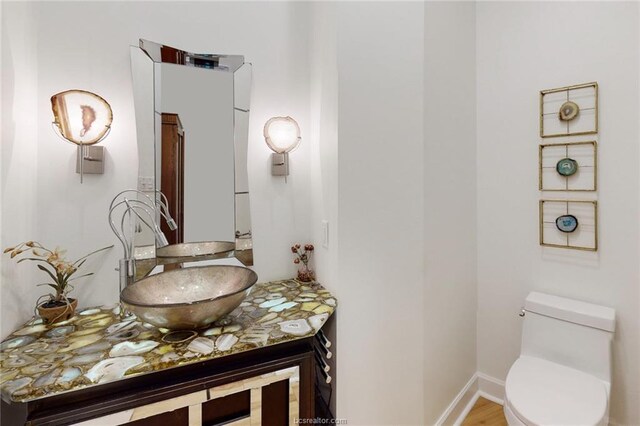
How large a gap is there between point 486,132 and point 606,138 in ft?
1.98

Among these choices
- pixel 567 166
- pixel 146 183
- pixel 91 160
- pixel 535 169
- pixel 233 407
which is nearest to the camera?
pixel 233 407

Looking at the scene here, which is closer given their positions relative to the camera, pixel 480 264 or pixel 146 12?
pixel 146 12

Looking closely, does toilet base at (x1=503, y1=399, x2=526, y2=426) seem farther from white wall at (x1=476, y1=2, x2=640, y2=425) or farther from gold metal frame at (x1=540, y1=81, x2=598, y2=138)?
gold metal frame at (x1=540, y1=81, x2=598, y2=138)

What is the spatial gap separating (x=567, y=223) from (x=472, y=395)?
1271 mm

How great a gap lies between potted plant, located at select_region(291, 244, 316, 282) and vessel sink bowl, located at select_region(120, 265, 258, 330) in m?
0.37

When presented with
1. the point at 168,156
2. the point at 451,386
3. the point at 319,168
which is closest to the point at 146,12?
the point at 168,156

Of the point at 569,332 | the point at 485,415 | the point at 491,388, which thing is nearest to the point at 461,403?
the point at 485,415

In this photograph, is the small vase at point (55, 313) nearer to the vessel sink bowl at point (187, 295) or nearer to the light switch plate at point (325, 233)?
the vessel sink bowl at point (187, 295)

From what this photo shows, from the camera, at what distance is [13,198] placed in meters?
1.04

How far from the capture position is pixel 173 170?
1382 millimetres

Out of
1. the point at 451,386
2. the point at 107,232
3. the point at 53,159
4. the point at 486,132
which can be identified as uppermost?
the point at 486,132

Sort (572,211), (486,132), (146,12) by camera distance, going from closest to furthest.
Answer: (146,12) < (572,211) < (486,132)

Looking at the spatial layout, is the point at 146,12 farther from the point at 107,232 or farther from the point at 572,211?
the point at 572,211

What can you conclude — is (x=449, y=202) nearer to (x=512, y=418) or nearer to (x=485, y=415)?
(x=512, y=418)
